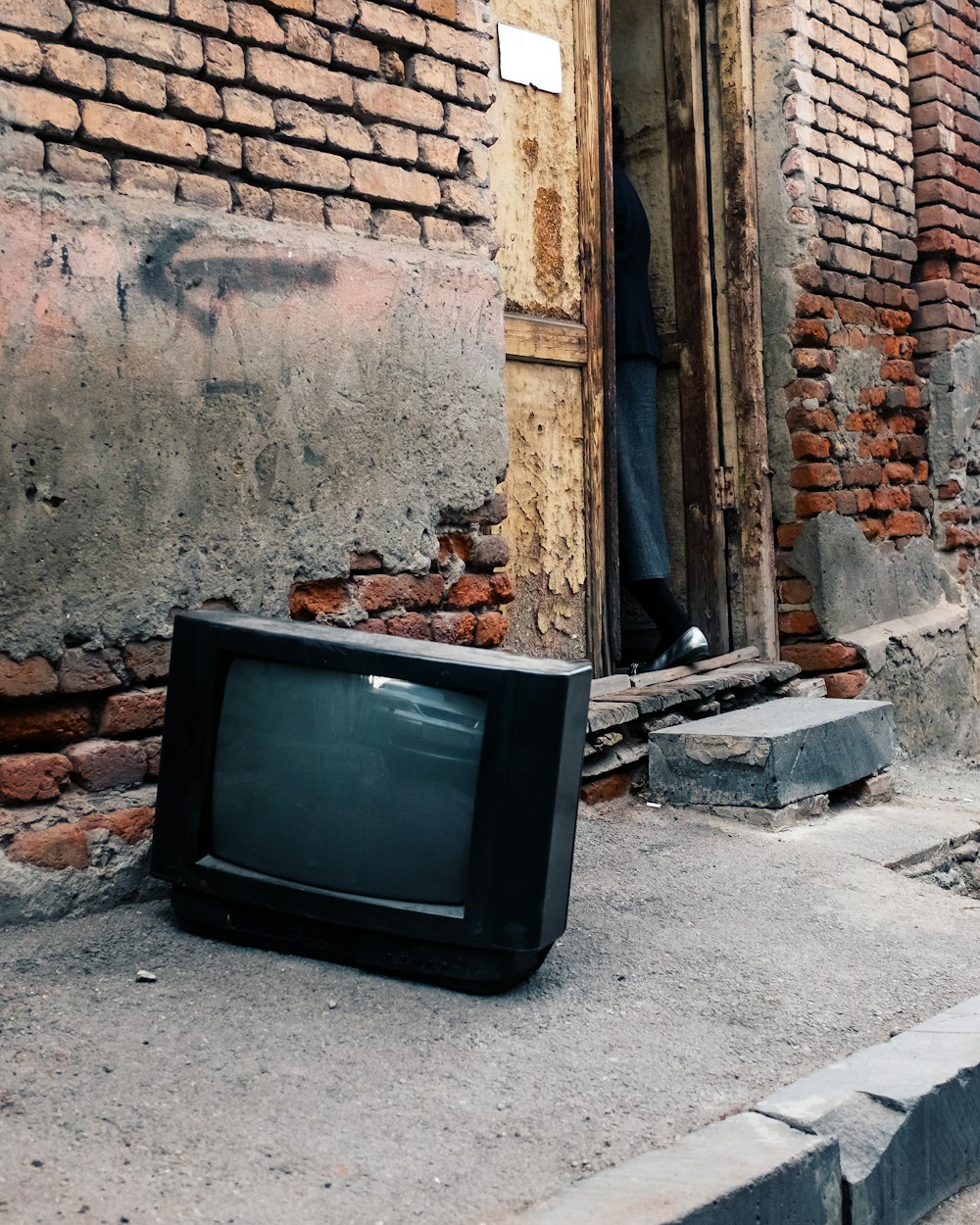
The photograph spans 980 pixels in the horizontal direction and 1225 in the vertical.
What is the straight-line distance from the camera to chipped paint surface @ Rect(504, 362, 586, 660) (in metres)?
3.81

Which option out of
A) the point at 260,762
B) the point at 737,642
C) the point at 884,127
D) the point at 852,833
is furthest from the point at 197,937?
the point at 884,127

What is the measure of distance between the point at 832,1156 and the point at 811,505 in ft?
10.1

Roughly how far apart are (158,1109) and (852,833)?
7.05 feet

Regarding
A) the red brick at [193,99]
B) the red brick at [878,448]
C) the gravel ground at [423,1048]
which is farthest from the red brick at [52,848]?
the red brick at [878,448]

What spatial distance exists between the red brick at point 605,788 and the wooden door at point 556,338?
486mm

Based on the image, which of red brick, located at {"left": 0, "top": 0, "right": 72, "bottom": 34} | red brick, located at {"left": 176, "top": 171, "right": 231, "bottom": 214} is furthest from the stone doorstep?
red brick, located at {"left": 0, "top": 0, "right": 72, "bottom": 34}

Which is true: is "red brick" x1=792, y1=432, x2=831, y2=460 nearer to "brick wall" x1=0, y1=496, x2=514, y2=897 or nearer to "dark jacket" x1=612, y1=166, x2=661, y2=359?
"dark jacket" x1=612, y1=166, x2=661, y2=359

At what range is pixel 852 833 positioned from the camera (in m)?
3.35

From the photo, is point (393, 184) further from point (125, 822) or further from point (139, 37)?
point (125, 822)

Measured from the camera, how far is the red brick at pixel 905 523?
15.9 feet

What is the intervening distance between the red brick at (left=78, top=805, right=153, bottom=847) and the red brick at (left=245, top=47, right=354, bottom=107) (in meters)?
1.57

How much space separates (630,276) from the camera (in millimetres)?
4301

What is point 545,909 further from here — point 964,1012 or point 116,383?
point 116,383

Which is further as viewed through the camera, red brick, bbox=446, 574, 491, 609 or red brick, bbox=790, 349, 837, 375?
red brick, bbox=790, 349, 837, 375
